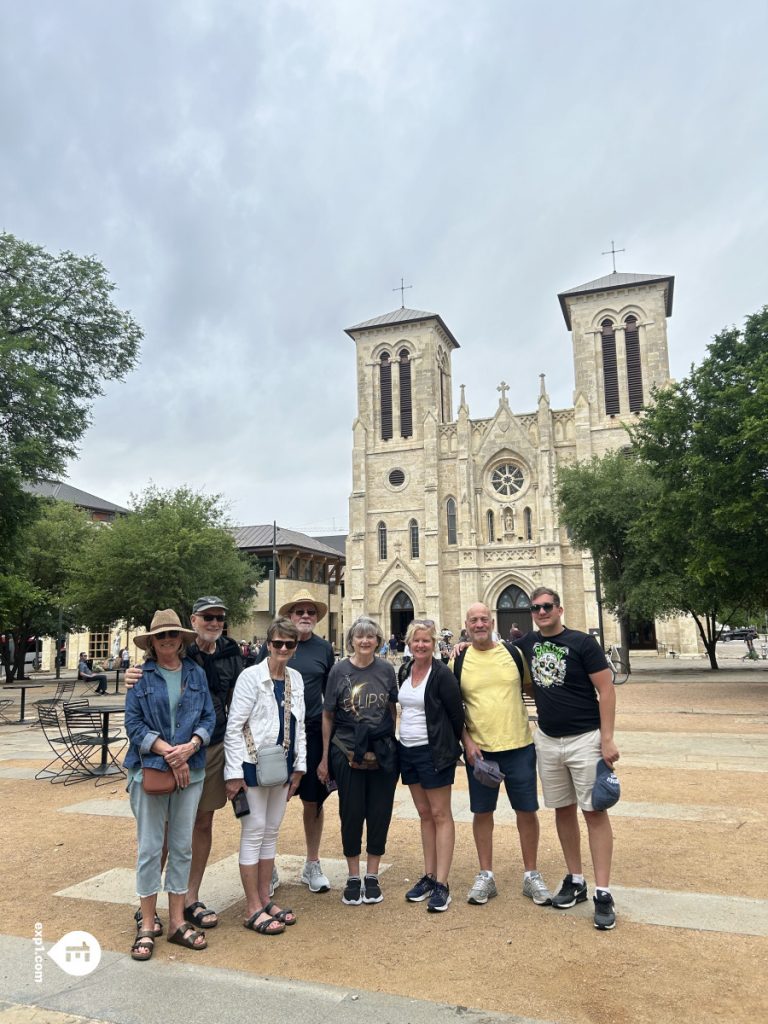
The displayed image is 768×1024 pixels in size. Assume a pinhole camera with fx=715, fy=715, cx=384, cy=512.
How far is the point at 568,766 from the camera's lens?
15.1ft

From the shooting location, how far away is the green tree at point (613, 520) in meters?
27.7

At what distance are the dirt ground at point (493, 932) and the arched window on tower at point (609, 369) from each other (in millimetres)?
40828

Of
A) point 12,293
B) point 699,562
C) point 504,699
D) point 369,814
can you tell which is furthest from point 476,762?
point 12,293

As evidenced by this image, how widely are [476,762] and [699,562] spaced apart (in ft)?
48.1

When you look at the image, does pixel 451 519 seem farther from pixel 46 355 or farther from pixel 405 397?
pixel 46 355

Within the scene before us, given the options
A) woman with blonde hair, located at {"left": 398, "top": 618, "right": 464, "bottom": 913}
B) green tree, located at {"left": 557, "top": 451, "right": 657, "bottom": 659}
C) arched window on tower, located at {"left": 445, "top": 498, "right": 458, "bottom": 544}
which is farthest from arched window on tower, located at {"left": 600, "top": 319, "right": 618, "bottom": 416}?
woman with blonde hair, located at {"left": 398, "top": 618, "right": 464, "bottom": 913}

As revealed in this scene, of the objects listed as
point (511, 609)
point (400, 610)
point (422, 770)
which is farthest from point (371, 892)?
point (400, 610)

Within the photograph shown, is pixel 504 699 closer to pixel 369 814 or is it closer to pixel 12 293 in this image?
pixel 369 814

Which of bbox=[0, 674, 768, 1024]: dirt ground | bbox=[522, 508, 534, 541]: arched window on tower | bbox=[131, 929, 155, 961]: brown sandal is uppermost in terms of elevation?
bbox=[522, 508, 534, 541]: arched window on tower

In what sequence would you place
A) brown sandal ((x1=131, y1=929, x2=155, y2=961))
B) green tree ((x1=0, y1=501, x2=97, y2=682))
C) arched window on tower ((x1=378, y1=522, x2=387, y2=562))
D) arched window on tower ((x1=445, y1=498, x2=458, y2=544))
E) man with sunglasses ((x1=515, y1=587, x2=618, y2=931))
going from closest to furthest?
1. brown sandal ((x1=131, y1=929, x2=155, y2=961))
2. man with sunglasses ((x1=515, y1=587, x2=618, y2=931))
3. green tree ((x1=0, y1=501, x2=97, y2=682))
4. arched window on tower ((x1=445, y1=498, x2=458, y2=544))
5. arched window on tower ((x1=378, y1=522, x2=387, y2=562))

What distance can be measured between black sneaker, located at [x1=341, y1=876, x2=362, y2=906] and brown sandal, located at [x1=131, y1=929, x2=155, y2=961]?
123cm

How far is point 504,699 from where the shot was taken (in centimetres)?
480

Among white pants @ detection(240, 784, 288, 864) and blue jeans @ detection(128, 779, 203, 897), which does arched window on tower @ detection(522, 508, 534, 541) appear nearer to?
white pants @ detection(240, 784, 288, 864)

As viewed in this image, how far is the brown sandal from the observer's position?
3889 mm
